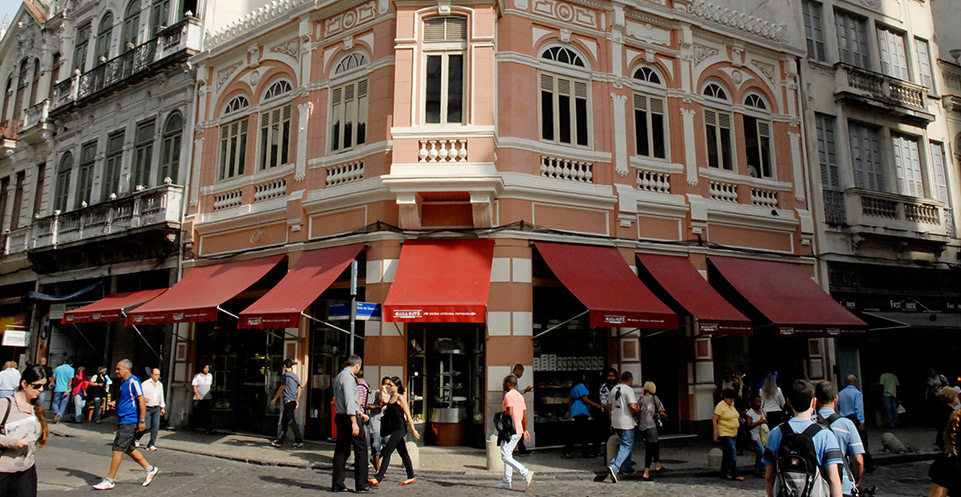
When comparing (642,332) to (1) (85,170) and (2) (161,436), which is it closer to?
(2) (161,436)

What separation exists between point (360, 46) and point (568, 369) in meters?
8.56

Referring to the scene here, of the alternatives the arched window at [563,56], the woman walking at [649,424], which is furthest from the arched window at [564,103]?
the woman walking at [649,424]

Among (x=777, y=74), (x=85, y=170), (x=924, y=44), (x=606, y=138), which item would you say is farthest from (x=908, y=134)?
(x=85, y=170)

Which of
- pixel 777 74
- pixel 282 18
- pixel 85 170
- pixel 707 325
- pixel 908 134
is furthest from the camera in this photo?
pixel 85 170

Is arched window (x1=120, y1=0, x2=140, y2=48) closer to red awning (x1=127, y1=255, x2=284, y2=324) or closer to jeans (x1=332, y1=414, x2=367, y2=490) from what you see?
red awning (x1=127, y1=255, x2=284, y2=324)

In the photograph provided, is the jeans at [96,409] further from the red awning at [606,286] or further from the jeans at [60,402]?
the red awning at [606,286]

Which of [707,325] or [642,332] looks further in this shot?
[642,332]

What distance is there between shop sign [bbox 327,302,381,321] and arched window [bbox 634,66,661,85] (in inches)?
325

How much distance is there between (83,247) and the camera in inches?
812

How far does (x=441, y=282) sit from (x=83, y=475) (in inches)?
259

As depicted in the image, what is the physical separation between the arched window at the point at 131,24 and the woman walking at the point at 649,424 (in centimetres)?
1918

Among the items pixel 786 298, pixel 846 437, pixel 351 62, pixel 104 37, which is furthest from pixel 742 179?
pixel 104 37

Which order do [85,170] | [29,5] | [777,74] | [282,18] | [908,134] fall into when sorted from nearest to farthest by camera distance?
[282,18], [777,74], [908,134], [85,170], [29,5]

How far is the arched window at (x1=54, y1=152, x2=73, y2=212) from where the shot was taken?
22.7 meters
